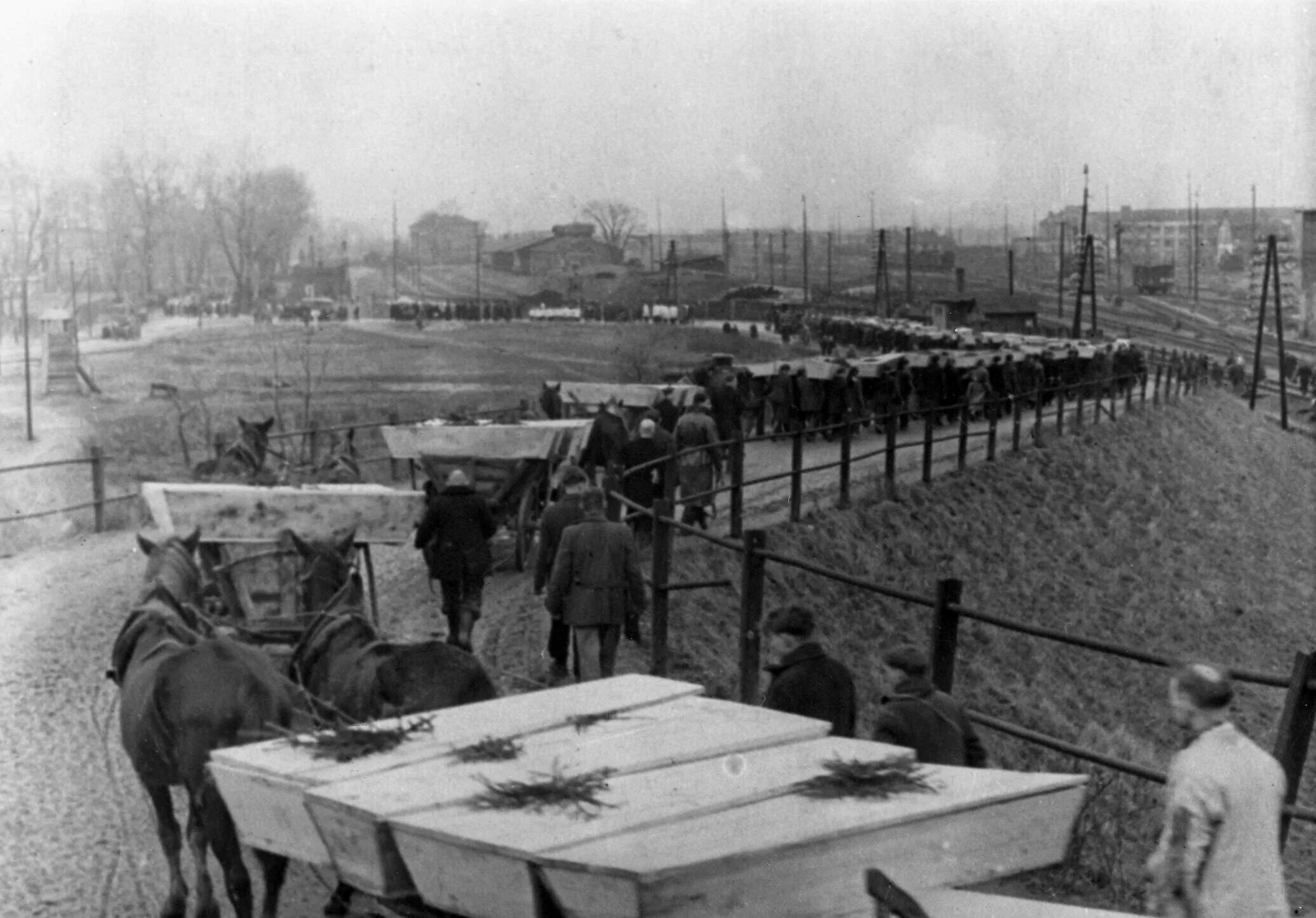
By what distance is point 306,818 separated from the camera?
16.0 feet

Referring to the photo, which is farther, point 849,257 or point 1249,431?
point 849,257

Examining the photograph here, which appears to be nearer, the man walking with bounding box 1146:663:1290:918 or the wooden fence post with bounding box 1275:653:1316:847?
the man walking with bounding box 1146:663:1290:918

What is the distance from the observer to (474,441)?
50.6ft

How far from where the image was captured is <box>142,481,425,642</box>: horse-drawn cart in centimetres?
1063

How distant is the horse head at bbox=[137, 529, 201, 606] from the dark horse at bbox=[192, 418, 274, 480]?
4.06m

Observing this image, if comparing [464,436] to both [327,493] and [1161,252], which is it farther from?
[1161,252]

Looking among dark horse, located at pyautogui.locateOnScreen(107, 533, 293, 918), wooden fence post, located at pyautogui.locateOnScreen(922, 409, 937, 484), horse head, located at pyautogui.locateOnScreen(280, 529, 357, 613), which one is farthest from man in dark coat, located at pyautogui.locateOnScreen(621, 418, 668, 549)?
dark horse, located at pyautogui.locateOnScreen(107, 533, 293, 918)

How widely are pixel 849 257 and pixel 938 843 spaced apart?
179m

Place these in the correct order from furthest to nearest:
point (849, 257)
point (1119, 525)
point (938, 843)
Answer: point (849, 257)
point (1119, 525)
point (938, 843)

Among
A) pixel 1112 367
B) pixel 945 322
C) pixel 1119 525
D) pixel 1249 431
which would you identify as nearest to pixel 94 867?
pixel 1119 525

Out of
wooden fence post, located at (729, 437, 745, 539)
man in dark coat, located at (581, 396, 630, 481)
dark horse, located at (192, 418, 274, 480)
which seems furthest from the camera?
man in dark coat, located at (581, 396, 630, 481)

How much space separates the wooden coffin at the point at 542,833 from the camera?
419 cm

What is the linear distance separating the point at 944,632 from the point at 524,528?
8.37 metres

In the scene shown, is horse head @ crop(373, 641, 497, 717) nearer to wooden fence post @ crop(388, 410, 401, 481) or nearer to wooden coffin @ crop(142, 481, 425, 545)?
wooden coffin @ crop(142, 481, 425, 545)
